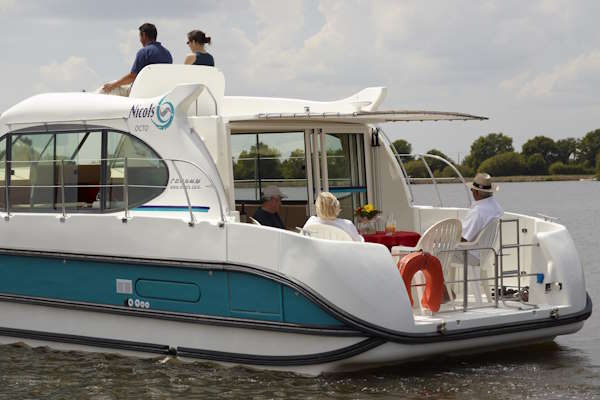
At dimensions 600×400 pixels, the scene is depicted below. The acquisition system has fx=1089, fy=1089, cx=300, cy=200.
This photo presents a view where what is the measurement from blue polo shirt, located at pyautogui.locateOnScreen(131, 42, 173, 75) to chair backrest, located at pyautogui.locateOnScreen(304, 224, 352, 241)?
292 centimetres

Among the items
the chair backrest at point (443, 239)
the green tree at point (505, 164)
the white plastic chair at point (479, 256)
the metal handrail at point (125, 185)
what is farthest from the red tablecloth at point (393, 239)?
the green tree at point (505, 164)

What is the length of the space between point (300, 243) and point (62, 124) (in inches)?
129

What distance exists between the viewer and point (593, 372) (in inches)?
383

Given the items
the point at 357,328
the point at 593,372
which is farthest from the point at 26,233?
the point at 593,372

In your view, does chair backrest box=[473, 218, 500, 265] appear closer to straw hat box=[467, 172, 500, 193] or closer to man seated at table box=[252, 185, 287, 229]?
straw hat box=[467, 172, 500, 193]

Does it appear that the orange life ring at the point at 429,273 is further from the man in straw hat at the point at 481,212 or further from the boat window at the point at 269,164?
the boat window at the point at 269,164

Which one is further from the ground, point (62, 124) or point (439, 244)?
point (62, 124)

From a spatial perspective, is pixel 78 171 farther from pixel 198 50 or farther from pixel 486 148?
pixel 486 148

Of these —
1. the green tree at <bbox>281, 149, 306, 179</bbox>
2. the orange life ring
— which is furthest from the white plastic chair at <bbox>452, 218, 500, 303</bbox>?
the green tree at <bbox>281, 149, 306, 179</bbox>

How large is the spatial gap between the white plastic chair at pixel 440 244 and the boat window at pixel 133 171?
2.33 metres

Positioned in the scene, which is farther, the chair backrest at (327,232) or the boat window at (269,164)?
the boat window at (269,164)

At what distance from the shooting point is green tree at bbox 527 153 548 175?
8456 cm

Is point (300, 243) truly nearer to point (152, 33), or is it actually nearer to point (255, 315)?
point (255, 315)

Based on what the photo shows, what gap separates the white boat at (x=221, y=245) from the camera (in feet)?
28.9
